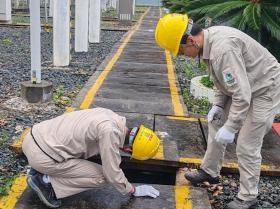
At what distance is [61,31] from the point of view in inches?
362

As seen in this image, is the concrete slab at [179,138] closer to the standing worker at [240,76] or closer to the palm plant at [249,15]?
the standing worker at [240,76]

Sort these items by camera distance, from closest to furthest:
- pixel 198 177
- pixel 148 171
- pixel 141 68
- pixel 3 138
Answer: pixel 198 177 → pixel 148 171 → pixel 3 138 → pixel 141 68

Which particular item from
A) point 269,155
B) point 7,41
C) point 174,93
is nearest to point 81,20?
point 7,41


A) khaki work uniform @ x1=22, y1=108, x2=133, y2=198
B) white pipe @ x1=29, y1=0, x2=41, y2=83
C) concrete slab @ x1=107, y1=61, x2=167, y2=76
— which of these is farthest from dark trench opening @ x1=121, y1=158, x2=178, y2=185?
concrete slab @ x1=107, y1=61, x2=167, y2=76

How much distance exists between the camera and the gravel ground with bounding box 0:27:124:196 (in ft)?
16.2

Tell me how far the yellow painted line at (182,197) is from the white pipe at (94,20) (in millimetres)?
10233

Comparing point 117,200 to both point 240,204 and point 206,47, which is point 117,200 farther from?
point 206,47

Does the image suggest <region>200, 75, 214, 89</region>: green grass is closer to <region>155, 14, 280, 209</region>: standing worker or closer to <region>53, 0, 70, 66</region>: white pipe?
<region>53, 0, 70, 66</region>: white pipe

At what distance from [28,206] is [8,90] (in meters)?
4.06

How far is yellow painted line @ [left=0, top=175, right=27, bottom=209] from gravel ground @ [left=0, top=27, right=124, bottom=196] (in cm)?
15

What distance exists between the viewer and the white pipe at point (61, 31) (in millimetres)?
9094

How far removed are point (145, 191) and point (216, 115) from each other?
97cm

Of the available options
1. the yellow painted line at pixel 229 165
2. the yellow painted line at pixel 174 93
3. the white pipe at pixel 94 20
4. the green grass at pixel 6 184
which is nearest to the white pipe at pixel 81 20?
the white pipe at pixel 94 20

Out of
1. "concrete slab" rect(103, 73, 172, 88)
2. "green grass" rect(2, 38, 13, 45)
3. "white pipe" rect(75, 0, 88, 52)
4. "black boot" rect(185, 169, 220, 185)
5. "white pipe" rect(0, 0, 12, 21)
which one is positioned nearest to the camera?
"black boot" rect(185, 169, 220, 185)
